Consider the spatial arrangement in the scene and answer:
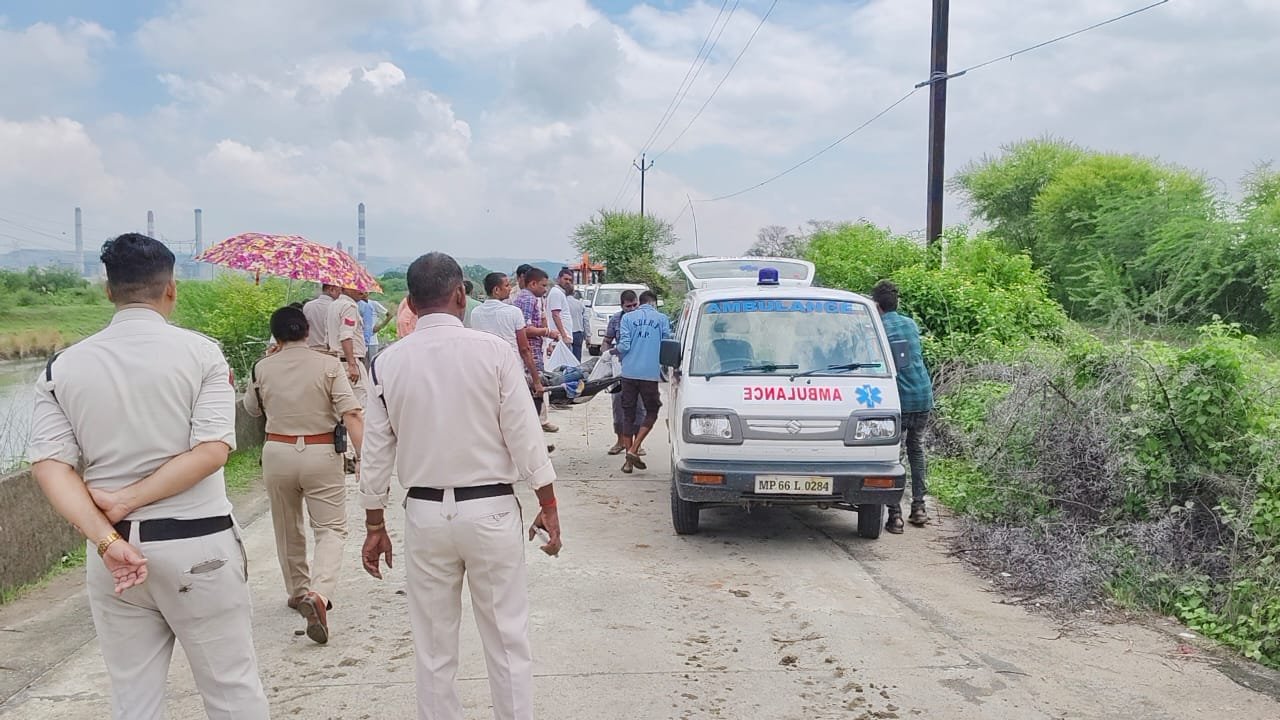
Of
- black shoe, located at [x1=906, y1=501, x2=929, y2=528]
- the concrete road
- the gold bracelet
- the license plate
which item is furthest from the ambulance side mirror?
the gold bracelet

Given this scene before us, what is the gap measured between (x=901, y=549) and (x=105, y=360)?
5.92 metres

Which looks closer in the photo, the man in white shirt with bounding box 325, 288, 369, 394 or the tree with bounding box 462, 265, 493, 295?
the tree with bounding box 462, 265, 493, 295

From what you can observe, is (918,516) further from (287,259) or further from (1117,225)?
(1117,225)

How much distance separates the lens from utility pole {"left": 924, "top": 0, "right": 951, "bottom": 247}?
557 inches

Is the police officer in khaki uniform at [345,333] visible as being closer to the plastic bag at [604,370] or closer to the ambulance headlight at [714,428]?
the plastic bag at [604,370]

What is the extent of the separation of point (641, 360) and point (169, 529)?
23.8ft

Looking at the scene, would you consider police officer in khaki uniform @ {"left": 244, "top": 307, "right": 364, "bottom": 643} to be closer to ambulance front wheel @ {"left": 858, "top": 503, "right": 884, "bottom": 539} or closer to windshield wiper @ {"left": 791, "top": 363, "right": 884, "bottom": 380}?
windshield wiper @ {"left": 791, "top": 363, "right": 884, "bottom": 380}

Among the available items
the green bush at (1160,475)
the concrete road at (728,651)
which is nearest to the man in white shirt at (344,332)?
the concrete road at (728,651)

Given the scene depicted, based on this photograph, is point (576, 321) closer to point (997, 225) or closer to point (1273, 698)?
point (1273, 698)

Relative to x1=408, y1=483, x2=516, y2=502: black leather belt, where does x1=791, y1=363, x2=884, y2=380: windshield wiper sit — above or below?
above

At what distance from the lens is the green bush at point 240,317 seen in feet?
47.2

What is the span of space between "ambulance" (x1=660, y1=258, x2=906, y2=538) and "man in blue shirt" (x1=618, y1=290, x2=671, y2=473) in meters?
1.82

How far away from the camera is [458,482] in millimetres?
3609

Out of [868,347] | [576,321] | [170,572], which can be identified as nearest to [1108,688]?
[868,347]
